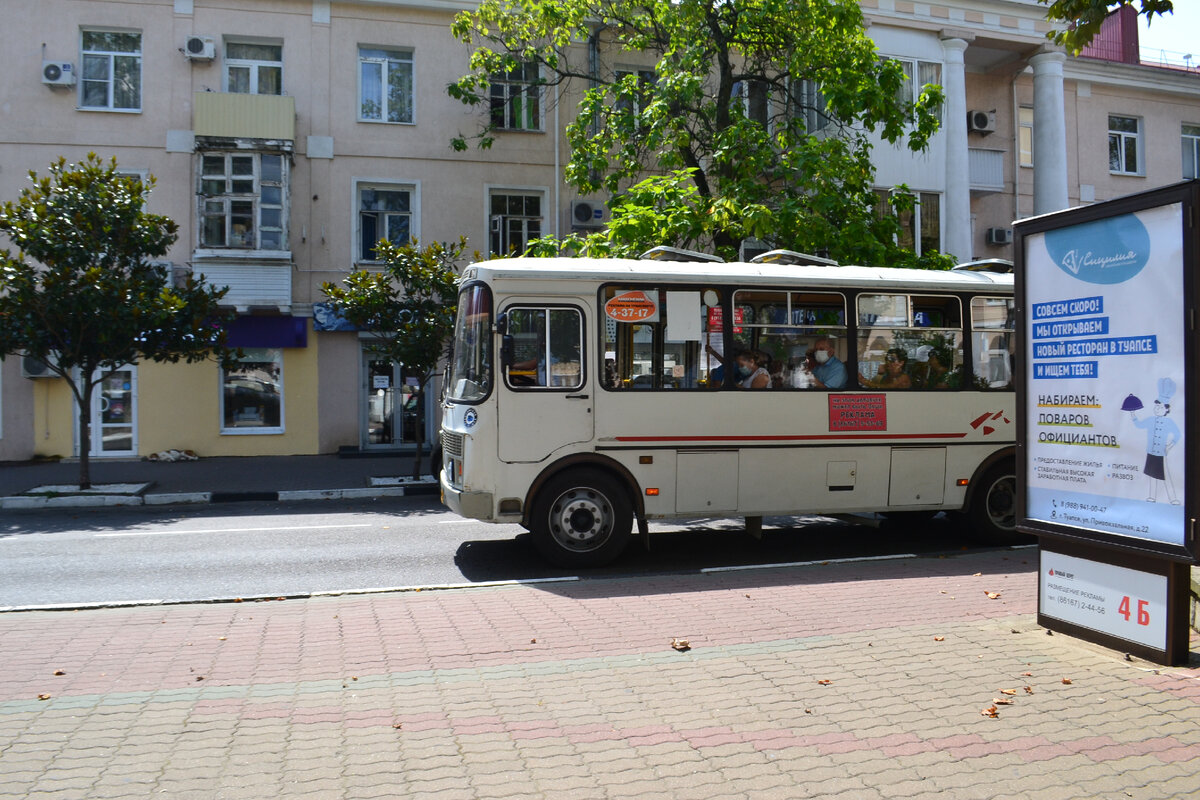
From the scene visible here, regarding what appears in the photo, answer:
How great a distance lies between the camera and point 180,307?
1478 cm

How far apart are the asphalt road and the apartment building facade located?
7126 mm

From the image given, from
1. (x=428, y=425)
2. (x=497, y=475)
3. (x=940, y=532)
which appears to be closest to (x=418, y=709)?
(x=497, y=475)

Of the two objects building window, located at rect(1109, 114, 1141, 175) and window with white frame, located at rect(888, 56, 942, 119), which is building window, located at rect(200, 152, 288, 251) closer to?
window with white frame, located at rect(888, 56, 942, 119)

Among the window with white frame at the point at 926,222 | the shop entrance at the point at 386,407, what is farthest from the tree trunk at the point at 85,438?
the window with white frame at the point at 926,222

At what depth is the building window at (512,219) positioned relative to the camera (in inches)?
886

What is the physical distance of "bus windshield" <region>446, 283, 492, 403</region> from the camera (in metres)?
8.69

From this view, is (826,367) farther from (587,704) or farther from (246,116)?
(246,116)

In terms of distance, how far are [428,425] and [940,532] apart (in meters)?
14.0

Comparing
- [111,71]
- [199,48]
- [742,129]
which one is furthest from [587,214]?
[111,71]

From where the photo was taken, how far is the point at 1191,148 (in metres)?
28.0

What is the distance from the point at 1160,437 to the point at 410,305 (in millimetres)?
13109

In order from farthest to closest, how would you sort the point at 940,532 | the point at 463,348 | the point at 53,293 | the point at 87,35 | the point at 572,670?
1. the point at 87,35
2. the point at 53,293
3. the point at 940,532
4. the point at 463,348
5. the point at 572,670

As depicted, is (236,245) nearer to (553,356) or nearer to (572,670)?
(553,356)

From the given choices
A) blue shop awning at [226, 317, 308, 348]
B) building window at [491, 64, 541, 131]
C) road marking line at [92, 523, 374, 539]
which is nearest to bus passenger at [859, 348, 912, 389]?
road marking line at [92, 523, 374, 539]
